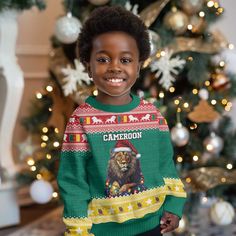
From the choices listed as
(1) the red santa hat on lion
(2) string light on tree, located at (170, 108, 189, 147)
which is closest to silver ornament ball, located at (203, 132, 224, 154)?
(2) string light on tree, located at (170, 108, 189, 147)

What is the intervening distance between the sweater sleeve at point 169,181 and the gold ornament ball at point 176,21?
743 mm

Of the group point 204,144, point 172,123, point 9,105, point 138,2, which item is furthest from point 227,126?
point 9,105

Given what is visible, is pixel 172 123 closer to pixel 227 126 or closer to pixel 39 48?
pixel 227 126

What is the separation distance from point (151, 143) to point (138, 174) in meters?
0.07

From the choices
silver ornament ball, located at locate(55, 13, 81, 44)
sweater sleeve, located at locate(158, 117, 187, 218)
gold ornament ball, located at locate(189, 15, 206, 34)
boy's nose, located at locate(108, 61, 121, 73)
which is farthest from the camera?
gold ornament ball, located at locate(189, 15, 206, 34)

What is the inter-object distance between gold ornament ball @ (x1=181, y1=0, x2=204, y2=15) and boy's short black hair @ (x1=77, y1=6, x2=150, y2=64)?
773 mm

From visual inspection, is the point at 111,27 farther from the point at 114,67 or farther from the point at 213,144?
the point at 213,144

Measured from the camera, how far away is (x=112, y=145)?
781 mm

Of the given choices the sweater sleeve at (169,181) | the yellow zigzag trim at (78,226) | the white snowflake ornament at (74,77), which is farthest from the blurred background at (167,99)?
the yellow zigzag trim at (78,226)

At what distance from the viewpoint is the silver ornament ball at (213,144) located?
5.29 ft

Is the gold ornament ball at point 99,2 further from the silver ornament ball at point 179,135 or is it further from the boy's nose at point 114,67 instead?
the boy's nose at point 114,67

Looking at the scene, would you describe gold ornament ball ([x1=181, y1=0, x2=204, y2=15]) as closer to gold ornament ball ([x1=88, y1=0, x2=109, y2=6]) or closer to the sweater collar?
gold ornament ball ([x1=88, y1=0, x2=109, y2=6])

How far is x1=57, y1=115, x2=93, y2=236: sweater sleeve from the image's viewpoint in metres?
0.76

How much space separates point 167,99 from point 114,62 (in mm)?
933
